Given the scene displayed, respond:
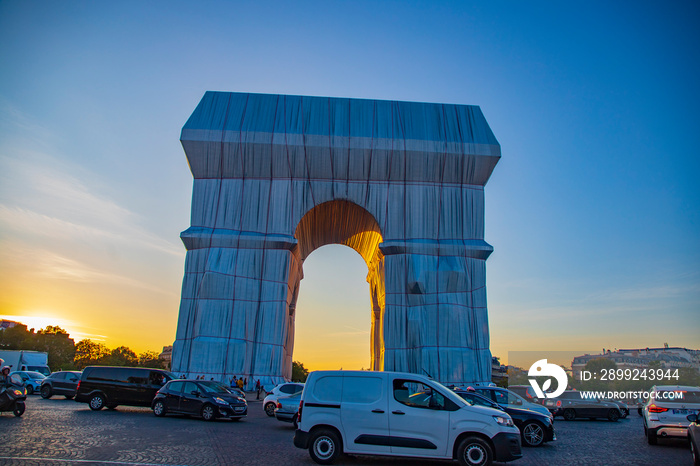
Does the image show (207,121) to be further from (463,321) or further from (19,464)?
(19,464)

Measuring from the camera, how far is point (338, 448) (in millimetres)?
8930

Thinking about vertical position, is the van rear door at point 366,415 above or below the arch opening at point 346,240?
below

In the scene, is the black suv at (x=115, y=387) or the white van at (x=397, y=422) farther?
the black suv at (x=115, y=387)

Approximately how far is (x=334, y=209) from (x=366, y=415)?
25.6 m

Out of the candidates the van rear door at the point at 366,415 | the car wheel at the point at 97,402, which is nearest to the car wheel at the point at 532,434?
the van rear door at the point at 366,415

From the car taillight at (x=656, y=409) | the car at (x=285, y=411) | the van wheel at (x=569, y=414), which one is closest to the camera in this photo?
the car taillight at (x=656, y=409)

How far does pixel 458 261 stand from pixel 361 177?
7896 mm

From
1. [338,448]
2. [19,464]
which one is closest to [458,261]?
[338,448]

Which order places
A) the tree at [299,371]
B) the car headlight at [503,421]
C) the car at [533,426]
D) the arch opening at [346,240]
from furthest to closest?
the tree at [299,371]
the arch opening at [346,240]
the car at [533,426]
the car headlight at [503,421]

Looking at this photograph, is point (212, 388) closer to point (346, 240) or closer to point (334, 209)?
point (334, 209)

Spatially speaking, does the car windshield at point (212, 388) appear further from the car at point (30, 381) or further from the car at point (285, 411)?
the car at point (30, 381)

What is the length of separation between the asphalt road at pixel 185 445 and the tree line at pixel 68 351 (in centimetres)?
6808

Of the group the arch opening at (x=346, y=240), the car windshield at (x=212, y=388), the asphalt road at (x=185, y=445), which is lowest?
the asphalt road at (x=185, y=445)

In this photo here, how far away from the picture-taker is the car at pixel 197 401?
51.9ft
